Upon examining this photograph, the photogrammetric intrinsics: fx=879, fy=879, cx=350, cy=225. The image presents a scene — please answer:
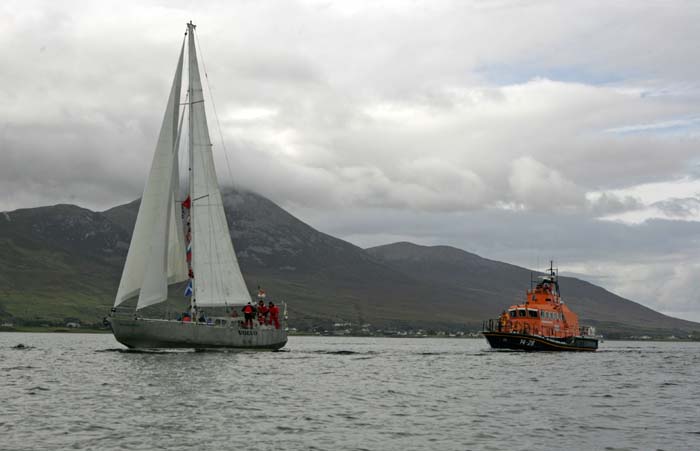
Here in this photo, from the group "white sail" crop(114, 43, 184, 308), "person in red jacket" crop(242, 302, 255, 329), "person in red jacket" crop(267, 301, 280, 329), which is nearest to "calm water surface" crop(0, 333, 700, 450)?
"white sail" crop(114, 43, 184, 308)

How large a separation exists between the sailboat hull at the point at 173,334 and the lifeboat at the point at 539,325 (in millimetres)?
36525

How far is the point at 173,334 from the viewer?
235 ft

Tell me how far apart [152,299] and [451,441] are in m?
44.4

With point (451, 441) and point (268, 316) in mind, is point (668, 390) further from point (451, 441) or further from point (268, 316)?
point (268, 316)

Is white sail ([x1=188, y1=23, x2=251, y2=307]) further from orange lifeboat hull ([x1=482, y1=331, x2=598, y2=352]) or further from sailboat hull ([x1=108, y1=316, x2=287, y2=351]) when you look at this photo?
orange lifeboat hull ([x1=482, y1=331, x2=598, y2=352])

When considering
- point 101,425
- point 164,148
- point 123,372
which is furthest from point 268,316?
point 101,425

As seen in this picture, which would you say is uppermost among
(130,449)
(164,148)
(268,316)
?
(164,148)

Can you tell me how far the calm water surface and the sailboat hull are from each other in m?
2.58

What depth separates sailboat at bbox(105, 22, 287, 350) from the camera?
2830 inches

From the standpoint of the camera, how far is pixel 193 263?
7656 centimetres

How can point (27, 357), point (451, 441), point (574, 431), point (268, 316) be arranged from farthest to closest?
point (268, 316)
point (27, 357)
point (574, 431)
point (451, 441)

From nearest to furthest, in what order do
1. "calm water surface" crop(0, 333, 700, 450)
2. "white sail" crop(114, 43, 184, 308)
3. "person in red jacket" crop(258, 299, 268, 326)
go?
1. "calm water surface" crop(0, 333, 700, 450)
2. "white sail" crop(114, 43, 184, 308)
3. "person in red jacket" crop(258, 299, 268, 326)

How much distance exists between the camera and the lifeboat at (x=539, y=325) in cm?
10056

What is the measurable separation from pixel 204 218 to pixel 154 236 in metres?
6.21
